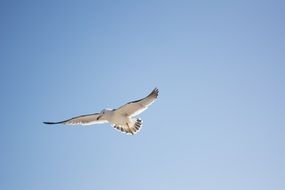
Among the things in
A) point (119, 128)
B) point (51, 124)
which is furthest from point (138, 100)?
point (51, 124)

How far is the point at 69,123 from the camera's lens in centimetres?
1783

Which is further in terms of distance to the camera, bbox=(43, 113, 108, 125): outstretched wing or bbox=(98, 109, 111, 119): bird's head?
bbox=(43, 113, 108, 125): outstretched wing

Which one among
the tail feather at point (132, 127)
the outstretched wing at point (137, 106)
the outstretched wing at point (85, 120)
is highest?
the outstretched wing at point (85, 120)

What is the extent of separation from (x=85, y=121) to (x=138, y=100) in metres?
3.04

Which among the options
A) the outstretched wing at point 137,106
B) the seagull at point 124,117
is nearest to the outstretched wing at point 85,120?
the seagull at point 124,117

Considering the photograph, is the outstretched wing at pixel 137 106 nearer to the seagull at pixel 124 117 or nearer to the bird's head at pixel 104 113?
the seagull at pixel 124 117

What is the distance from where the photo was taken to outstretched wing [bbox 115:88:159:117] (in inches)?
629

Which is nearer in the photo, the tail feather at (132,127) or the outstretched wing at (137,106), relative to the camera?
the outstretched wing at (137,106)

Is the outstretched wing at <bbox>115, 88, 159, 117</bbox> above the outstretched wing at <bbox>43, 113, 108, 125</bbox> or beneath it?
beneath

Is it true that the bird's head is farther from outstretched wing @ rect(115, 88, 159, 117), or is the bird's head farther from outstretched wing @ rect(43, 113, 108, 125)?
outstretched wing @ rect(115, 88, 159, 117)

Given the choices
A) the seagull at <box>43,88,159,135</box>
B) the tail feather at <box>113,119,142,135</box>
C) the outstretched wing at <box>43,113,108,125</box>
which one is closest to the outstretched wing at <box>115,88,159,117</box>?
the seagull at <box>43,88,159,135</box>

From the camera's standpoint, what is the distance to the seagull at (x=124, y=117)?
52.6 ft

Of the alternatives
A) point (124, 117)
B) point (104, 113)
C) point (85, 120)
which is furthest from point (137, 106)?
point (85, 120)

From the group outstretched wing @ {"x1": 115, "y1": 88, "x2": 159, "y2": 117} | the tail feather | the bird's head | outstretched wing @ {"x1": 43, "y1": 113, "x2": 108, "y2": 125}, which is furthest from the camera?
outstretched wing @ {"x1": 43, "y1": 113, "x2": 108, "y2": 125}
